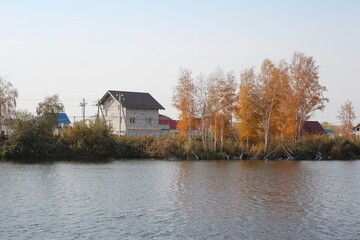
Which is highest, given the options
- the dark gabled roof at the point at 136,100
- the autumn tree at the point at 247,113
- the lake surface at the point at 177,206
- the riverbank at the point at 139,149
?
the dark gabled roof at the point at 136,100

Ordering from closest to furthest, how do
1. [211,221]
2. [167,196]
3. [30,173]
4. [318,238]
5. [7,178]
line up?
[318,238] < [211,221] < [167,196] < [7,178] < [30,173]

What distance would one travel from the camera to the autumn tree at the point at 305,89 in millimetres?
57875

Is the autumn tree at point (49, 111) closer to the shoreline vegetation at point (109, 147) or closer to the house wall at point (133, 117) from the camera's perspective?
the shoreline vegetation at point (109, 147)

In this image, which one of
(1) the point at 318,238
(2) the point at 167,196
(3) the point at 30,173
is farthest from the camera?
(3) the point at 30,173

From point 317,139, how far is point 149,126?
28.8 meters

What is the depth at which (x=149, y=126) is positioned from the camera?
75.9 metres

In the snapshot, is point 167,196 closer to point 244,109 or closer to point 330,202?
point 330,202

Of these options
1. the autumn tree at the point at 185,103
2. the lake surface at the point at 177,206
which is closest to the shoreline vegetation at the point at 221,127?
the autumn tree at the point at 185,103

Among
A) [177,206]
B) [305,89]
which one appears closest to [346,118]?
[305,89]

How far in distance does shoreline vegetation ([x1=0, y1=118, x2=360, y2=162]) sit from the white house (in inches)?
608

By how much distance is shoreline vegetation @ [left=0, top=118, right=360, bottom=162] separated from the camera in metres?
54.1

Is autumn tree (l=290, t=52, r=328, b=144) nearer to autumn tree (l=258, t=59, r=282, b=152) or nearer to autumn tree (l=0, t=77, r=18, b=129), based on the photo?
autumn tree (l=258, t=59, r=282, b=152)

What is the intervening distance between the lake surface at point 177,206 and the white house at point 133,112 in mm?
38421

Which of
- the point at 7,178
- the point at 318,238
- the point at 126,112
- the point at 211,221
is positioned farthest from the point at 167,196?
the point at 126,112
